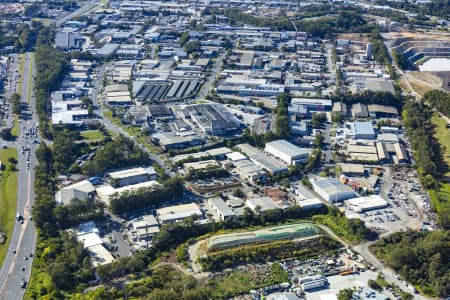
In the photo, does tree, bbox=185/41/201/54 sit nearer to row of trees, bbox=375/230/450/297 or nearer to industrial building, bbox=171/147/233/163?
industrial building, bbox=171/147/233/163

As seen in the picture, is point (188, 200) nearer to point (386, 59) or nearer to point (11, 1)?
point (386, 59)

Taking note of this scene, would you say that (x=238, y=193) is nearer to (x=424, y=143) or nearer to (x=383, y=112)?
(x=424, y=143)

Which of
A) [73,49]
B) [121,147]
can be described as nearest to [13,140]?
[121,147]

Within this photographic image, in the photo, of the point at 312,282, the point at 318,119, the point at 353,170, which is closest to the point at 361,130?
the point at 318,119

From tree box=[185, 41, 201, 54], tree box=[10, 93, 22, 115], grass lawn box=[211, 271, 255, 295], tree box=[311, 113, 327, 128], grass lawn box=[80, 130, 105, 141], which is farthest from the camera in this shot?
tree box=[185, 41, 201, 54]

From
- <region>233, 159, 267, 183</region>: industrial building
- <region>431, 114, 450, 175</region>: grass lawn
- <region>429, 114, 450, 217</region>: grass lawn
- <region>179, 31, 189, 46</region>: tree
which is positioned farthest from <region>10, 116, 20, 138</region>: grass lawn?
<region>431, 114, 450, 175</region>: grass lawn
